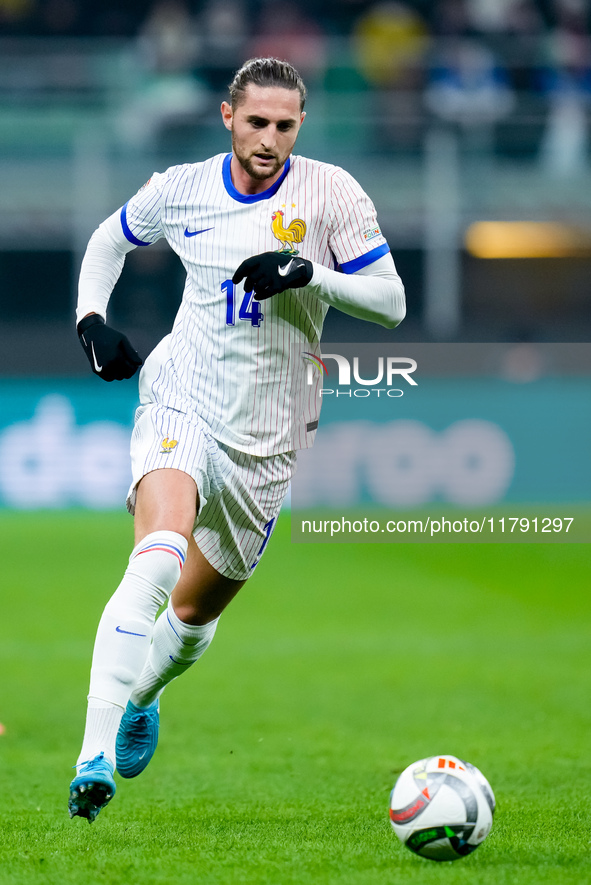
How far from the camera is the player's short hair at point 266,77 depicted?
14.1ft

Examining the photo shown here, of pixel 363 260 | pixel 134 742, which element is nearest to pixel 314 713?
pixel 134 742

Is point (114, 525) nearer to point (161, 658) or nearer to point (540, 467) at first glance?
point (540, 467)

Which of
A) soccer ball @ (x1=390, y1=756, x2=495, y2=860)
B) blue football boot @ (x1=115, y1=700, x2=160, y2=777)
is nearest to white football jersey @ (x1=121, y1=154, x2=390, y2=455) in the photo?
blue football boot @ (x1=115, y1=700, x2=160, y2=777)

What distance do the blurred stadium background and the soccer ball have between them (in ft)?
31.2

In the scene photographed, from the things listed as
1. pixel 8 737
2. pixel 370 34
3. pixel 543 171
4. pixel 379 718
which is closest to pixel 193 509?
pixel 8 737

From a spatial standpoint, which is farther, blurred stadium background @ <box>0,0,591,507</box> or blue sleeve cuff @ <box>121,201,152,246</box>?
blurred stadium background @ <box>0,0,591,507</box>

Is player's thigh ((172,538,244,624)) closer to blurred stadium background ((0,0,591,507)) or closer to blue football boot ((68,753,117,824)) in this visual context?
blue football boot ((68,753,117,824))

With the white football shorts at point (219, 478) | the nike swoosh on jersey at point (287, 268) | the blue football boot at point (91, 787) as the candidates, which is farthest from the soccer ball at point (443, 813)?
the nike swoosh on jersey at point (287, 268)

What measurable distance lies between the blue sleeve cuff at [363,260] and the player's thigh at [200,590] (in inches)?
44.1

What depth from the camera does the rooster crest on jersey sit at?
4387 millimetres

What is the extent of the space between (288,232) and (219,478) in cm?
86

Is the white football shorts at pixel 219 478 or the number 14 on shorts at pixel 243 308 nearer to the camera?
the white football shorts at pixel 219 478

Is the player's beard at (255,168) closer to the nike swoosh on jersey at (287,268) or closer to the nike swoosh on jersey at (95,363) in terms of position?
the nike swoosh on jersey at (287,268)

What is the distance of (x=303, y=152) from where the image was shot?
13211mm
